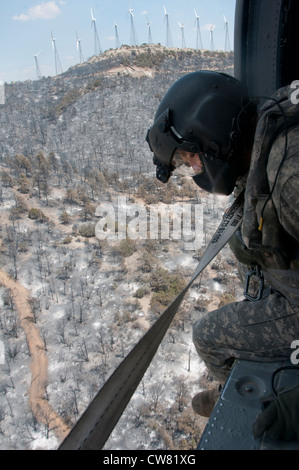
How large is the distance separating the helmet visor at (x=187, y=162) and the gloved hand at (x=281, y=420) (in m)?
1.57

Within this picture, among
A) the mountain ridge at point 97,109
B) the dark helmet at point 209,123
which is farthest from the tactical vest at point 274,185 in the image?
the mountain ridge at point 97,109

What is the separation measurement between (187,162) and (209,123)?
420mm

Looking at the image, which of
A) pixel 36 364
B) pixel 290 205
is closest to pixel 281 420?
pixel 290 205

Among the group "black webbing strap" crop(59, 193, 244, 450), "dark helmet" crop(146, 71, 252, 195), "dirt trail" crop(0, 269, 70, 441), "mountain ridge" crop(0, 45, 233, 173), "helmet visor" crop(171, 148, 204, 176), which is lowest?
"dirt trail" crop(0, 269, 70, 441)

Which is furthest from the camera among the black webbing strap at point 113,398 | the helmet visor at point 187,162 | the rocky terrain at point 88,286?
the rocky terrain at point 88,286

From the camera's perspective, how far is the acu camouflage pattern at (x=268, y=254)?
1.71 m

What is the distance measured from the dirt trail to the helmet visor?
7008mm

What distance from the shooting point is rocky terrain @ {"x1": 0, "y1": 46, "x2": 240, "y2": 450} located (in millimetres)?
8008

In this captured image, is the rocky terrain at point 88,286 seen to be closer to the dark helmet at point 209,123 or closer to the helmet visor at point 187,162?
the helmet visor at point 187,162

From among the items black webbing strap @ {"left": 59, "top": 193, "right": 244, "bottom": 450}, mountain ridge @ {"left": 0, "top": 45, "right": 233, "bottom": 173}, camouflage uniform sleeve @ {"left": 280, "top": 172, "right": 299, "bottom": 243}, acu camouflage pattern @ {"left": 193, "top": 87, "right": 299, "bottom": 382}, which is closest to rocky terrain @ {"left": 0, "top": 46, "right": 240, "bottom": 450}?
mountain ridge @ {"left": 0, "top": 45, "right": 233, "bottom": 173}

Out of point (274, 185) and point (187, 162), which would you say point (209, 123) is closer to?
point (187, 162)

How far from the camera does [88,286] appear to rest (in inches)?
478

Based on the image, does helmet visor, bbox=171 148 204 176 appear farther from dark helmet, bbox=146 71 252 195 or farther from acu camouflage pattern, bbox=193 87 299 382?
acu camouflage pattern, bbox=193 87 299 382
